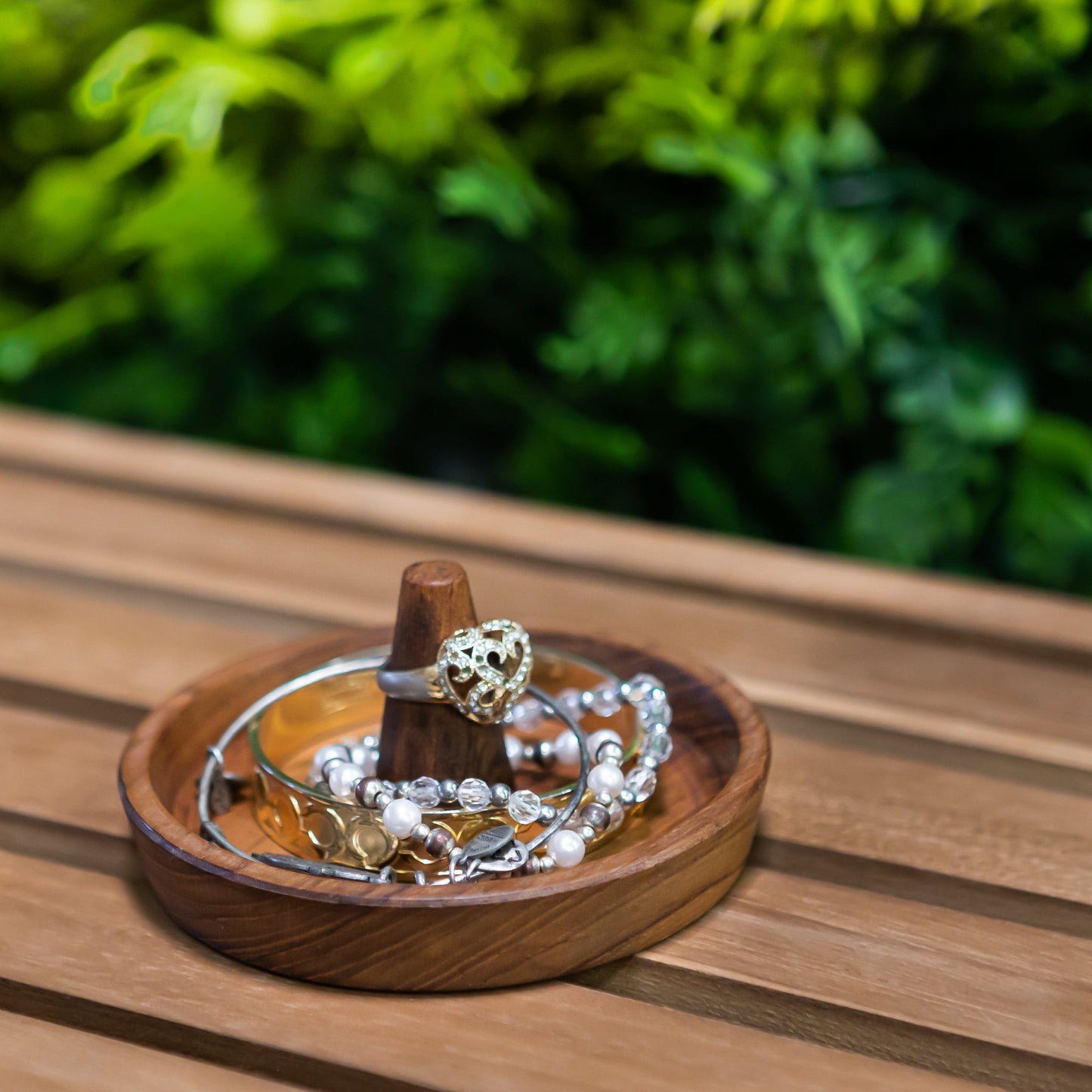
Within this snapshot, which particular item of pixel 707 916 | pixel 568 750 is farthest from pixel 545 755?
pixel 707 916

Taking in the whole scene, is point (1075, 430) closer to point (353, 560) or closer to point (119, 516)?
point (353, 560)

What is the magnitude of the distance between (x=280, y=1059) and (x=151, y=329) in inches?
37.9

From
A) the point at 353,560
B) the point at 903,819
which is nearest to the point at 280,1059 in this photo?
the point at 903,819

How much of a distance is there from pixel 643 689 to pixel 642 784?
0.05 metres

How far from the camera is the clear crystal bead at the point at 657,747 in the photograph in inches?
20.0

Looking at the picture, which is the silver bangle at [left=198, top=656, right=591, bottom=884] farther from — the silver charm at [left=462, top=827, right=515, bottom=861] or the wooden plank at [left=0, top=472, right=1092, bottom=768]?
the wooden plank at [left=0, top=472, right=1092, bottom=768]

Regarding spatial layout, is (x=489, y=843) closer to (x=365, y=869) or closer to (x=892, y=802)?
(x=365, y=869)

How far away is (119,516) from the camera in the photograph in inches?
34.6

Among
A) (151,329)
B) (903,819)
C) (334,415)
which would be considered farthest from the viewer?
(151,329)

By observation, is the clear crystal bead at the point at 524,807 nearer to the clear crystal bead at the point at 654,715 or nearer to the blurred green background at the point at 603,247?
the clear crystal bead at the point at 654,715

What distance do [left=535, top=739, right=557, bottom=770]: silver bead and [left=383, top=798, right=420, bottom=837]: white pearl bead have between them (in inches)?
4.4

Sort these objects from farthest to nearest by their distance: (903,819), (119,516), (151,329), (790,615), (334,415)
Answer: (151,329)
(334,415)
(119,516)
(790,615)
(903,819)

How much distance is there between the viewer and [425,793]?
0.48 meters

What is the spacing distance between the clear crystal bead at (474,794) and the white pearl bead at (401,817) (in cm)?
2
